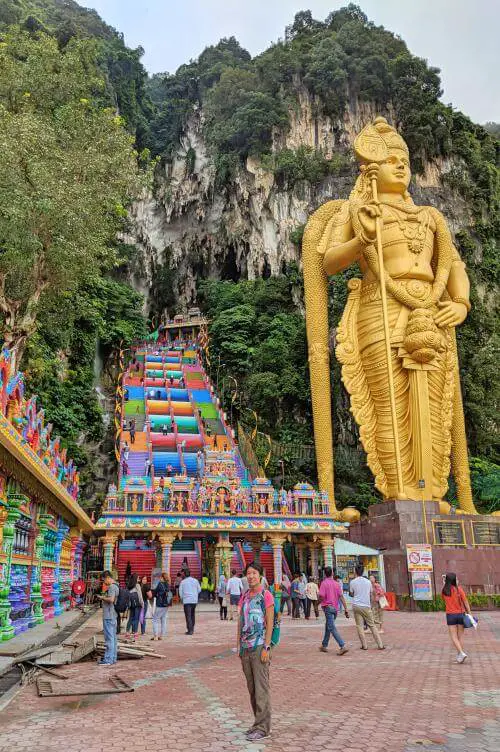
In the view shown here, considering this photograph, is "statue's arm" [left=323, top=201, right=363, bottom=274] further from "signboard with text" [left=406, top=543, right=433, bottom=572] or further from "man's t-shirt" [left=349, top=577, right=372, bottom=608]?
"man's t-shirt" [left=349, top=577, right=372, bottom=608]

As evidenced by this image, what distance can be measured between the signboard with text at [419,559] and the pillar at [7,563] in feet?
25.4

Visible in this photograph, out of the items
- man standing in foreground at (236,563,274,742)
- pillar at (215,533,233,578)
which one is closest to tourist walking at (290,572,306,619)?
pillar at (215,533,233,578)

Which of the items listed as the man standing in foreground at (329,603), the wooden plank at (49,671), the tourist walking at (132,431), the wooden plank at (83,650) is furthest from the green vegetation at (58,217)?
the man standing in foreground at (329,603)

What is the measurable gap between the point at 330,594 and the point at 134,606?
3.04 metres

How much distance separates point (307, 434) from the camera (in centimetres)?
2516

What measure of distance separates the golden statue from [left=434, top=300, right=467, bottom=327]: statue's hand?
0.09 feet

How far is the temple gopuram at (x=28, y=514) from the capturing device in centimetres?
705

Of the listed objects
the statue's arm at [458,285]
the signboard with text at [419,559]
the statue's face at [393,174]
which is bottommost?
the signboard with text at [419,559]

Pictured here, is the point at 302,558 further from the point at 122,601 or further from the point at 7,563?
the point at 7,563

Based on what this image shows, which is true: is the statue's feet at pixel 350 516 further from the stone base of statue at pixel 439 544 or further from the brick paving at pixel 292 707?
Result: the brick paving at pixel 292 707

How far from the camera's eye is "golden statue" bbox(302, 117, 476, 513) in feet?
54.9

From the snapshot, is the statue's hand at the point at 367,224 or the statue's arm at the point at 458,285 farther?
the statue's arm at the point at 458,285

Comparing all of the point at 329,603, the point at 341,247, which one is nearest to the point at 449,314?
the point at 341,247

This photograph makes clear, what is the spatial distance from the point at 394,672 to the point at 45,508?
6.56m
